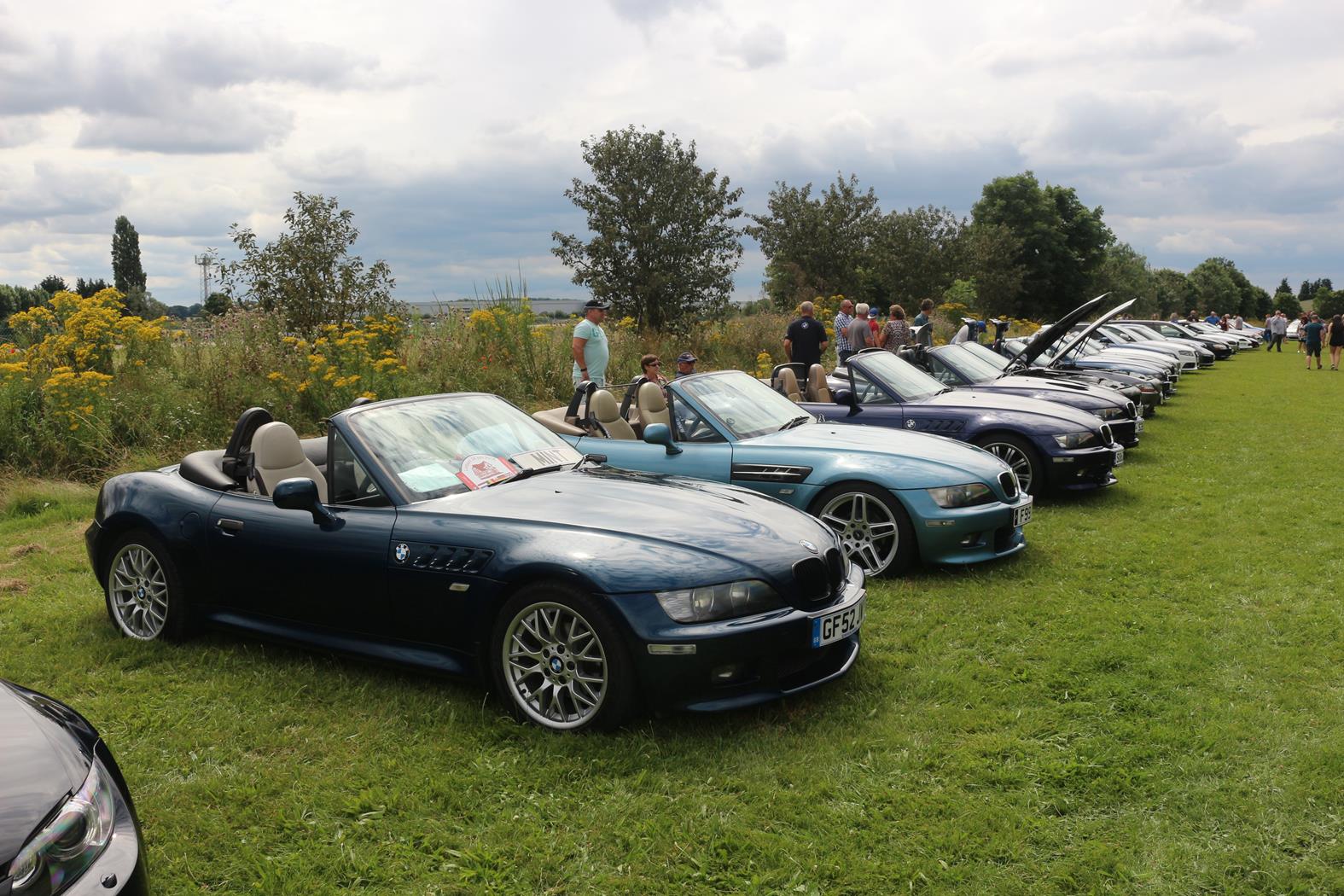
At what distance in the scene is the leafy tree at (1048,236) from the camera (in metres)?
62.9

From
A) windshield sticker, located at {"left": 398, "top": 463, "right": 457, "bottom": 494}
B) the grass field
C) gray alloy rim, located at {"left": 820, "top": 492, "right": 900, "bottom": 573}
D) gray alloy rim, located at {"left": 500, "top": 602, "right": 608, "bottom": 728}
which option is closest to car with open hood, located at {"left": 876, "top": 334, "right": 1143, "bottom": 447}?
gray alloy rim, located at {"left": 820, "top": 492, "right": 900, "bottom": 573}

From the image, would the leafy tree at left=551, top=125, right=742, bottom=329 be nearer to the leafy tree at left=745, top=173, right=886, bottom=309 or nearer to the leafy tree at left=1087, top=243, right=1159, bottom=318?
the leafy tree at left=745, top=173, right=886, bottom=309

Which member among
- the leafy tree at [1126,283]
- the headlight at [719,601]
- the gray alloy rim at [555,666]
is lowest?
the gray alloy rim at [555,666]

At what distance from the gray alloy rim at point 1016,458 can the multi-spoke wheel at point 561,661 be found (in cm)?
580

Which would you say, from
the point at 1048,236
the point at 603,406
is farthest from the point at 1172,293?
the point at 603,406

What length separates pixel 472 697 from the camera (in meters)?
4.72

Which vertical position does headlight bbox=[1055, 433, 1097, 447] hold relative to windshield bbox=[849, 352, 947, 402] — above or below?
below

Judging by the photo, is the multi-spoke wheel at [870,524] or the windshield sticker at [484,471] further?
the multi-spoke wheel at [870,524]

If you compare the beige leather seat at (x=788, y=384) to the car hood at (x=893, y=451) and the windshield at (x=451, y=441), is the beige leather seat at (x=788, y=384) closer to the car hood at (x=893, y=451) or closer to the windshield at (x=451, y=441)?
the car hood at (x=893, y=451)

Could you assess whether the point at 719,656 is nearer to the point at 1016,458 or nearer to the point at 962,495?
the point at 962,495

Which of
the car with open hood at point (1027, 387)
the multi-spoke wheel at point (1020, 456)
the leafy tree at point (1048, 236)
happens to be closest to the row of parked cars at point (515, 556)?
the multi-spoke wheel at point (1020, 456)

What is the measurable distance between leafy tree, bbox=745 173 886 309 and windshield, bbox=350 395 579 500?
33.7 metres

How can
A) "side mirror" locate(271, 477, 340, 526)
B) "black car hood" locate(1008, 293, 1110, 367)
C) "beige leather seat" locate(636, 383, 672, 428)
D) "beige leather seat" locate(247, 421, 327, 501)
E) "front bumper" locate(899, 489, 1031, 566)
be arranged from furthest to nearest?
"black car hood" locate(1008, 293, 1110, 367) → "beige leather seat" locate(636, 383, 672, 428) → "front bumper" locate(899, 489, 1031, 566) → "beige leather seat" locate(247, 421, 327, 501) → "side mirror" locate(271, 477, 340, 526)

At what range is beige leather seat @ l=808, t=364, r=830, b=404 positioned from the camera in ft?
32.7
